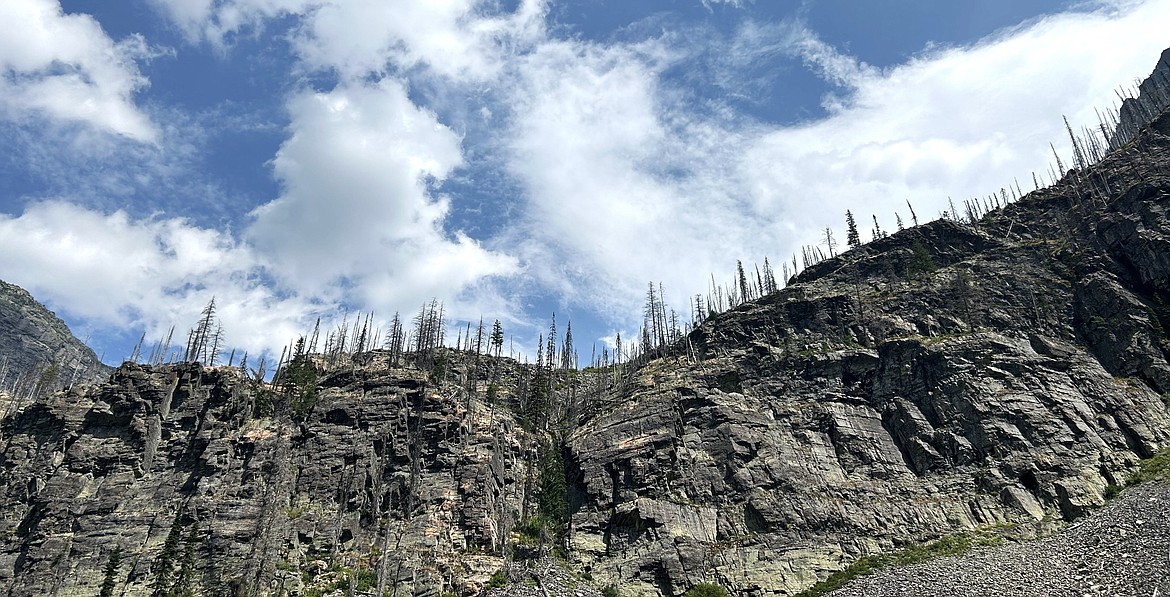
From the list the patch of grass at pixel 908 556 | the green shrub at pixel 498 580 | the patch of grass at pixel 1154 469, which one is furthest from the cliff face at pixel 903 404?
the green shrub at pixel 498 580

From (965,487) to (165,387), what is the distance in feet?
326

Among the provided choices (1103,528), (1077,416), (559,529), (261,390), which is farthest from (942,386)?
(261,390)

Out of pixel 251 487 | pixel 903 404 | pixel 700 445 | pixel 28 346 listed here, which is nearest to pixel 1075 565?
pixel 903 404

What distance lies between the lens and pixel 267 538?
A: 67.1 metres

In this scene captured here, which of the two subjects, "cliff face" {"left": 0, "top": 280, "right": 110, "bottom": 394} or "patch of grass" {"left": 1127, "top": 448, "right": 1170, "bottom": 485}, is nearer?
"patch of grass" {"left": 1127, "top": 448, "right": 1170, "bottom": 485}

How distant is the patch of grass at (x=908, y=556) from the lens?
53531 millimetres

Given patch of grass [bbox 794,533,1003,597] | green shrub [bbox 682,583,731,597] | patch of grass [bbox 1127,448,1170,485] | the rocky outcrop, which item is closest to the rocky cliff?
the rocky outcrop

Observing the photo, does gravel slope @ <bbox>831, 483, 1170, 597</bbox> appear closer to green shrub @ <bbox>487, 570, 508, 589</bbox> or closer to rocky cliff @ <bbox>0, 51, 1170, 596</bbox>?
rocky cliff @ <bbox>0, 51, 1170, 596</bbox>

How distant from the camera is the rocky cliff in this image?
61719 millimetres

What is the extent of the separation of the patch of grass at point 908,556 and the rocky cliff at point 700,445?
5.41ft

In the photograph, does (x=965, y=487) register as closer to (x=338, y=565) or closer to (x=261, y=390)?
(x=338, y=565)

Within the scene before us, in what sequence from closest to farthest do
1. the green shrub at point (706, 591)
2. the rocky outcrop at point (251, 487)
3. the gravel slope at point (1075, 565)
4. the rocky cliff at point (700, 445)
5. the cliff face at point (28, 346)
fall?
the gravel slope at point (1075, 565) → the green shrub at point (706, 591) → the rocky cliff at point (700, 445) → the rocky outcrop at point (251, 487) → the cliff face at point (28, 346)

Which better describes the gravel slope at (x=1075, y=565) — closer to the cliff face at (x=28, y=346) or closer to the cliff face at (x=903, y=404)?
the cliff face at (x=903, y=404)

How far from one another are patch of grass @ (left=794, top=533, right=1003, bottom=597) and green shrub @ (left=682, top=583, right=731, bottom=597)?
7.05 m
